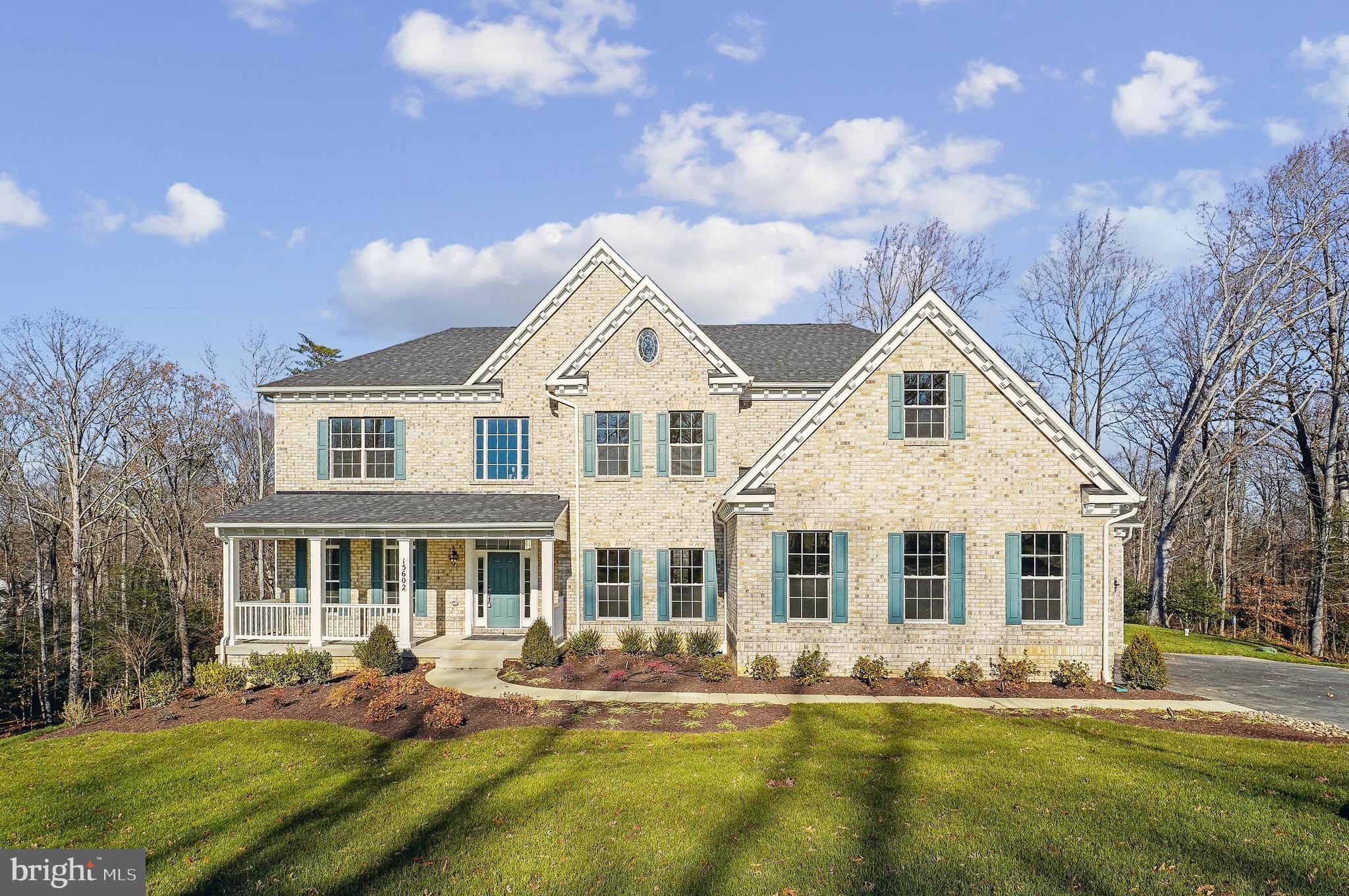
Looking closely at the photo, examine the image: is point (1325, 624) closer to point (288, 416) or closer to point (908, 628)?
point (908, 628)

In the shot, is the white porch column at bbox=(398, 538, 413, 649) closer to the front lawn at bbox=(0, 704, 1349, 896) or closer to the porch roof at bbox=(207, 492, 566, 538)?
the porch roof at bbox=(207, 492, 566, 538)

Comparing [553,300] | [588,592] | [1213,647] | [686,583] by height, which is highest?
[553,300]

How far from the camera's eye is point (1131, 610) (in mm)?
31109

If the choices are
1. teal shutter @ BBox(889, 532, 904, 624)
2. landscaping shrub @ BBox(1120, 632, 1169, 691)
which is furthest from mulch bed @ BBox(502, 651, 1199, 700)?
teal shutter @ BBox(889, 532, 904, 624)

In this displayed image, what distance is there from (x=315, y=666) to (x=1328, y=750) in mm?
19281

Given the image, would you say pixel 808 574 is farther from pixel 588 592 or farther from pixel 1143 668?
pixel 1143 668

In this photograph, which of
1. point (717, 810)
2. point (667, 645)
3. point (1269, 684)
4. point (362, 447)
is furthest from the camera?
point (362, 447)

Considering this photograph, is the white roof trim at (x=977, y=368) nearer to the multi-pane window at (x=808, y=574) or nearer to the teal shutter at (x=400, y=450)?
the multi-pane window at (x=808, y=574)

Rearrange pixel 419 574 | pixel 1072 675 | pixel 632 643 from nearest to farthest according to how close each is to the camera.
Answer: pixel 1072 675 < pixel 632 643 < pixel 419 574

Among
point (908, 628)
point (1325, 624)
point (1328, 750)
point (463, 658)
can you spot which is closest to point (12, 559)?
point (463, 658)

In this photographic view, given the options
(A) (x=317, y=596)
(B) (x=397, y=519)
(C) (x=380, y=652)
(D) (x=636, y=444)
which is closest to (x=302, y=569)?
(A) (x=317, y=596)

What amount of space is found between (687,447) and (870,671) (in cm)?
756

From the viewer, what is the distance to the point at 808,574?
15.7m

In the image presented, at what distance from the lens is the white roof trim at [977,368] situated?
15242 mm
